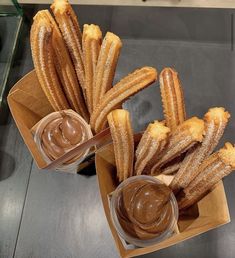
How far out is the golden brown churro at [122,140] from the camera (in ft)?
1.49

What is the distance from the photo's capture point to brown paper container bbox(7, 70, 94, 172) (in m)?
0.55

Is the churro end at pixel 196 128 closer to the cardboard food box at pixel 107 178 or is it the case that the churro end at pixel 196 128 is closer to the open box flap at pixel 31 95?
the cardboard food box at pixel 107 178

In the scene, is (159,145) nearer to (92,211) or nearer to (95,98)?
(95,98)

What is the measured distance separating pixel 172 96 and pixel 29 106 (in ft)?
0.80

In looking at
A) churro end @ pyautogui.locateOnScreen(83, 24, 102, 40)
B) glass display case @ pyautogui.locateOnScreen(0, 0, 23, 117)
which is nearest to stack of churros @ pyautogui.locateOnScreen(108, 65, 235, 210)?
churro end @ pyautogui.locateOnScreen(83, 24, 102, 40)

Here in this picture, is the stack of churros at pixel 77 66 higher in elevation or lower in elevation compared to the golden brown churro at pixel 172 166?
higher

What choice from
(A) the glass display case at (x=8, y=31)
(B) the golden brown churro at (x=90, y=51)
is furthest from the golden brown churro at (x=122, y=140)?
(A) the glass display case at (x=8, y=31)

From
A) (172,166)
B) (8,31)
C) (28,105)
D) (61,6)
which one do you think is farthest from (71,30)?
(8,31)

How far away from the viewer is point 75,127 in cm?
56

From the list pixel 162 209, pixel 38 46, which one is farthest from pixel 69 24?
pixel 162 209

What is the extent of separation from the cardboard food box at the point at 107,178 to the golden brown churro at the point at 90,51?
0.29 feet

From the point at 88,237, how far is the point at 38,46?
13.9 inches

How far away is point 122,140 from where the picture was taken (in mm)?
472

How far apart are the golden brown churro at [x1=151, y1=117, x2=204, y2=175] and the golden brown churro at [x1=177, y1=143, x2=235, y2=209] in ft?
0.11
